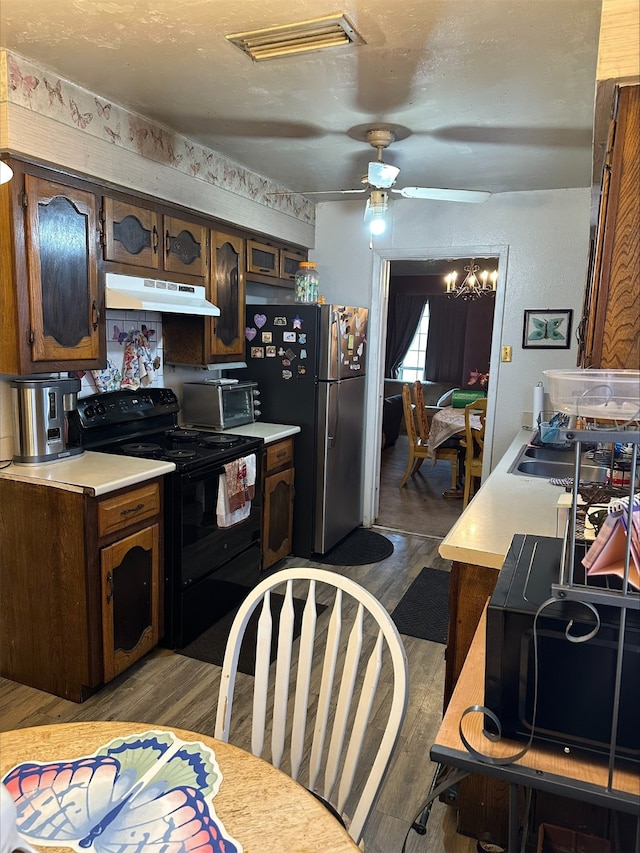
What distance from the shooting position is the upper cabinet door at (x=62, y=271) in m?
2.34

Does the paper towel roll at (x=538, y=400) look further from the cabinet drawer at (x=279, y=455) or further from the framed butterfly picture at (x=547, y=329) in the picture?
the cabinet drawer at (x=279, y=455)

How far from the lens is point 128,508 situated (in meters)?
2.51

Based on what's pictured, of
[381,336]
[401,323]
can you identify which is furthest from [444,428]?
[401,323]

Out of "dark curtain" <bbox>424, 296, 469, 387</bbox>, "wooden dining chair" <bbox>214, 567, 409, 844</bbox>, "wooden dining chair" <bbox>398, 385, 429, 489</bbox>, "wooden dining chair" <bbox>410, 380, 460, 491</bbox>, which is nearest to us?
"wooden dining chair" <bbox>214, 567, 409, 844</bbox>

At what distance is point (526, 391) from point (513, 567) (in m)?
3.02

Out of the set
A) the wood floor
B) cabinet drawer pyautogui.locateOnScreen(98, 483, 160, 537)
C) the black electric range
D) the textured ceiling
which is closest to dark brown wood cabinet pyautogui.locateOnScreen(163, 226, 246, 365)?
the black electric range

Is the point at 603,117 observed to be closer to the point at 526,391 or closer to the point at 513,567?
the point at 513,567

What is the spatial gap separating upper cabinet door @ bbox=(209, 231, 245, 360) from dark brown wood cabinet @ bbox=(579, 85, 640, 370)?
2512 millimetres

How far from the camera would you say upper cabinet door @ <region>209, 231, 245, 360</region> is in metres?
3.40

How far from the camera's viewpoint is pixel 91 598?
7.79ft

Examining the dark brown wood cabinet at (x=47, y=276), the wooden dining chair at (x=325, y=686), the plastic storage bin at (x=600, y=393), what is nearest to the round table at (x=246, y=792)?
the wooden dining chair at (x=325, y=686)

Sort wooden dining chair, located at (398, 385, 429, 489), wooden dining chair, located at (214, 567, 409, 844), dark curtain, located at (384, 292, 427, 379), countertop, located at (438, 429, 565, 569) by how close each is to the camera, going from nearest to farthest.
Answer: wooden dining chair, located at (214, 567, 409, 844) < countertop, located at (438, 429, 565, 569) < wooden dining chair, located at (398, 385, 429, 489) < dark curtain, located at (384, 292, 427, 379)

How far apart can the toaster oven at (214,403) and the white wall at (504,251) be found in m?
1.24

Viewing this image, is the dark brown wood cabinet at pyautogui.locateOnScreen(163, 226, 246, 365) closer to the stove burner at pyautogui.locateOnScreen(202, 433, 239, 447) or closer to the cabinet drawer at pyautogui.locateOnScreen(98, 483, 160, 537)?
the stove burner at pyautogui.locateOnScreen(202, 433, 239, 447)
